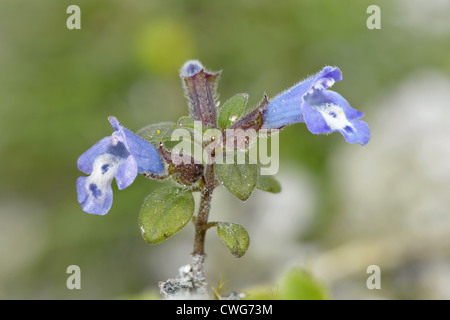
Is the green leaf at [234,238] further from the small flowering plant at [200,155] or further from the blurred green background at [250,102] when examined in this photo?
the blurred green background at [250,102]

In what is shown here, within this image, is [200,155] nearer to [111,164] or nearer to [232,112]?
[232,112]

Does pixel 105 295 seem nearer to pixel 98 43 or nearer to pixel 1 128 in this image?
pixel 1 128

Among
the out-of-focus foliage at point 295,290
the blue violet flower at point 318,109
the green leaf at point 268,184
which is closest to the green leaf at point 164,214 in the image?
the green leaf at point 268,184

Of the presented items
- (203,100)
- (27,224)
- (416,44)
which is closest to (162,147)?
(203,100)

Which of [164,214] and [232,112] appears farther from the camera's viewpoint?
[232,112]

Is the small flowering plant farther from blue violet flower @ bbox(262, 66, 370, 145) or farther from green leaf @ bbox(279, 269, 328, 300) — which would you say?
green leaf @ bbox(279, 269, 328, 300)

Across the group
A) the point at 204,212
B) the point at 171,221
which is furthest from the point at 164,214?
the point at 204,212
